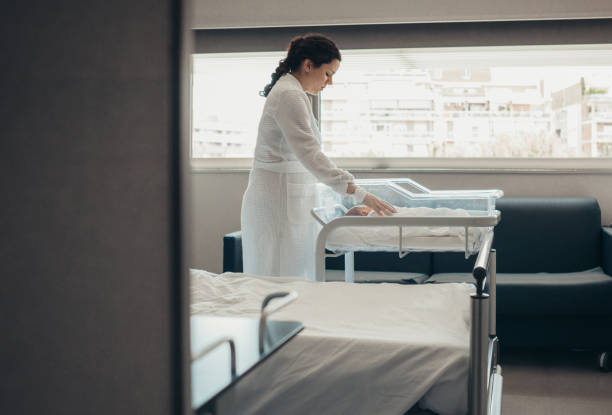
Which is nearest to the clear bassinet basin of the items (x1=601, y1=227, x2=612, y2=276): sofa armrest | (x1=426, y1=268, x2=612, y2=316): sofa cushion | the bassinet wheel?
(x1=426, y1=268, x2=612, y2=316): sofa cushion

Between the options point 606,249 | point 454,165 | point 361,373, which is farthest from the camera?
point 454,165

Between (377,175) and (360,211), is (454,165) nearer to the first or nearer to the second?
(377,175)

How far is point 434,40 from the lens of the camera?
4.16m

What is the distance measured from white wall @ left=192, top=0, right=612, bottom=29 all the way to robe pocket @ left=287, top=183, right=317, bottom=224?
1.79 meters

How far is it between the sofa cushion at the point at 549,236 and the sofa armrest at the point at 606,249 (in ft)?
0.10

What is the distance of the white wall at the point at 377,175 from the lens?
4039 millimetres

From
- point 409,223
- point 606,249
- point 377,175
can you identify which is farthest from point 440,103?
point 409,223

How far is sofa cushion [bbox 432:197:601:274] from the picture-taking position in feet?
12.4

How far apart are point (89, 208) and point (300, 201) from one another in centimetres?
215

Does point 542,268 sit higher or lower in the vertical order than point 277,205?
lower

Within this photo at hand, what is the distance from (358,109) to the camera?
14.7 feet

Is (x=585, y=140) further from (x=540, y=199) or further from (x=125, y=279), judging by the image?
(x=125, y=279)

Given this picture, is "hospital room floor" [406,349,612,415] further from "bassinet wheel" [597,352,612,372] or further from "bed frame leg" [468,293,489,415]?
"bed frame leg" [468,293,489,415]

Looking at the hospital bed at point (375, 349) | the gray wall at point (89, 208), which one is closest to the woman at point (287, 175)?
the hospital bed at point (375, 349)
